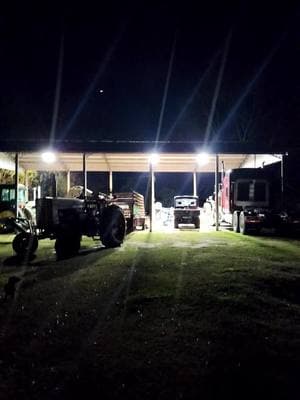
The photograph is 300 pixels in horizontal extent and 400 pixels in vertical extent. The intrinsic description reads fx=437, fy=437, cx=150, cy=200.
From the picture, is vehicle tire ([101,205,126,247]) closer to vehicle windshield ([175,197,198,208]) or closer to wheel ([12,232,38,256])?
wheel ([12,232,38,256])

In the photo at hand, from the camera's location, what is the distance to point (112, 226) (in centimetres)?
1352

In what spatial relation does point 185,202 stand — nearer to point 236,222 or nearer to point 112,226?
point 236,222

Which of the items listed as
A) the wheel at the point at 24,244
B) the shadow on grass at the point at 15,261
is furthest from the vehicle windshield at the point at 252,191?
the shadow on grass at the point at 15,261

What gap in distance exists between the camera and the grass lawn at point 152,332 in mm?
3996

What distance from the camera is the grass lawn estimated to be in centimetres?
400

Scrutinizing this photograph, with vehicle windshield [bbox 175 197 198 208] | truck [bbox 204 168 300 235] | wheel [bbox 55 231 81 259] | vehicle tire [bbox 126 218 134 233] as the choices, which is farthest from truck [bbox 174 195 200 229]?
wheel [bbox 55 231 81 259]

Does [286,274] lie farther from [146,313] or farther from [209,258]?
[146,313]

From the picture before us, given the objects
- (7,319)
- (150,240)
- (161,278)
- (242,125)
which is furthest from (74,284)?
(242,125)

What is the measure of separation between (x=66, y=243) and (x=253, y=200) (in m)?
11.0

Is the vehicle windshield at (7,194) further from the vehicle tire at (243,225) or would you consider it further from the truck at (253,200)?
the vehicle tire at (243,225)

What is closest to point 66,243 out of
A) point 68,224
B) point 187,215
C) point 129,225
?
point 68,224

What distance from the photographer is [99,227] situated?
13.3 meters

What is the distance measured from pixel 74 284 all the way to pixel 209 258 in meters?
4.34

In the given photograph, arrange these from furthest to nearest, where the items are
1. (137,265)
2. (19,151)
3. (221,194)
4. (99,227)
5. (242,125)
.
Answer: (242,125) < (221,194) < (19,151) < (99,227) < (137,265)
